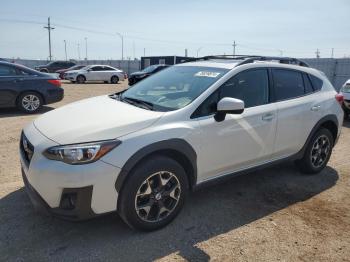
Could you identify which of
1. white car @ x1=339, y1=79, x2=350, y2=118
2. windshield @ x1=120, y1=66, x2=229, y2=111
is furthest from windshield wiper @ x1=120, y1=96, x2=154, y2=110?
white car @ x1=339, y1=79, x2=350, y2=118

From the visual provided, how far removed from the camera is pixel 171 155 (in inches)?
138

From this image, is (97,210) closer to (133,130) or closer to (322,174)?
(133,130)

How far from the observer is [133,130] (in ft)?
10.5

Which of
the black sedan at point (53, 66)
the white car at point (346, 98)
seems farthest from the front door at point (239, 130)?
the black sedan at point (53, 66)

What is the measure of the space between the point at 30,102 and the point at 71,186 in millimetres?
7711

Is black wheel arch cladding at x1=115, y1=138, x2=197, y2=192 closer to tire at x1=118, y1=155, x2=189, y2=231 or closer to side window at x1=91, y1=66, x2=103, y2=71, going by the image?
tire at x1=118, y1=155, x2=189, y2=231

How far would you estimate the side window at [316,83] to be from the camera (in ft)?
16.6

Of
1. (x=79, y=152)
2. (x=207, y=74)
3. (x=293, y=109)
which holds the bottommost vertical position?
(x=79, y=152)

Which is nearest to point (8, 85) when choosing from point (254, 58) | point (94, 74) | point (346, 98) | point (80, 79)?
point (254, 58)

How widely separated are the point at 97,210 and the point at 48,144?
72 cm

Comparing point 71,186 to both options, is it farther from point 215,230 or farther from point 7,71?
point 7,71

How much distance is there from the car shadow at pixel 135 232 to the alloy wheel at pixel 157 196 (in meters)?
0.19

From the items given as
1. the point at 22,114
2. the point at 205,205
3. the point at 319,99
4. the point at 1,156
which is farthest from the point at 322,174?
the point at 22,114

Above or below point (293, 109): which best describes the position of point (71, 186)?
below
